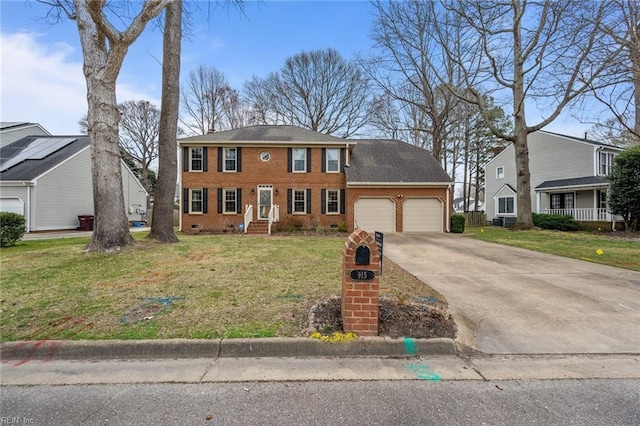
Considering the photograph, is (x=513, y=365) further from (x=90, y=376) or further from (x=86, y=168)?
(x=86, y=168)

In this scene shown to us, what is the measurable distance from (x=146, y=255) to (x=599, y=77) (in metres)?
18.6

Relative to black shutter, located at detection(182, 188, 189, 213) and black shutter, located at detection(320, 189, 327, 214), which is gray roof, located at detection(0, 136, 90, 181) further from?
black shutter, located at detection(320, 189, 327, 214)

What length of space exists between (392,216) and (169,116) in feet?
39.0

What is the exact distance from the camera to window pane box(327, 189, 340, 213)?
17438mm

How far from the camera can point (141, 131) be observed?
31.8m

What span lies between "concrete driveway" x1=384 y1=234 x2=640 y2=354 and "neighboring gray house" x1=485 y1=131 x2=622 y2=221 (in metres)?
15.7

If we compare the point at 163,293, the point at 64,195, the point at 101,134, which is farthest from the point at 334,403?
the point at 64,195

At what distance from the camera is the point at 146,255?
7.22m

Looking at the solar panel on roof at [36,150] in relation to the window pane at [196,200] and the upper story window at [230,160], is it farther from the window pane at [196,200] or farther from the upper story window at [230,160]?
the upper story window at [230,160]

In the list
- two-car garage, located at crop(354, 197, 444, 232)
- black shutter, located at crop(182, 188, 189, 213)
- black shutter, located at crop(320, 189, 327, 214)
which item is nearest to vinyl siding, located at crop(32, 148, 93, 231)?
black shutter, located at crop(182, 188, 189, 213)

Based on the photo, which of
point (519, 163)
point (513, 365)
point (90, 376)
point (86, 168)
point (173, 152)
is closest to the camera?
point (90, 376)

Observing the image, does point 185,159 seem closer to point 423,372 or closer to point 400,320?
point 400,320

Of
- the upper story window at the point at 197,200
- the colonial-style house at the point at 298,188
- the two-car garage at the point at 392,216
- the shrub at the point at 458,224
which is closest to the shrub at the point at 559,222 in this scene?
the shrub at the point at 458,224

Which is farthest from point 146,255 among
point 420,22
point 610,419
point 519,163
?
point 420,22
